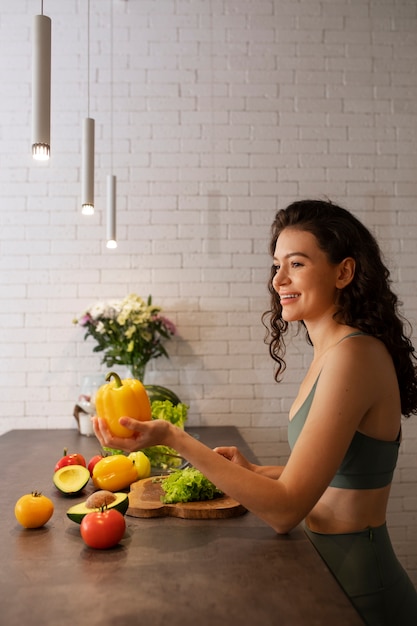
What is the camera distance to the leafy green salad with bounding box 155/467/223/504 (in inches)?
67.7

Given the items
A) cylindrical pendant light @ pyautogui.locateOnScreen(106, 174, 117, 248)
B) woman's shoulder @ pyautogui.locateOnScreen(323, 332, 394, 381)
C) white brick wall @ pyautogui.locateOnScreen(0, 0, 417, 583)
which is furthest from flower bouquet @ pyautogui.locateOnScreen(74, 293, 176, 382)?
woman's shoulder @ pyautogui.locateOnScreen(323, 332, 394, 381)

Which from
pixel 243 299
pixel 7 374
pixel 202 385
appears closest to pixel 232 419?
pixel 202 385

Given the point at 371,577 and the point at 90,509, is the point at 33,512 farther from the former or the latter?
the point at 371,577

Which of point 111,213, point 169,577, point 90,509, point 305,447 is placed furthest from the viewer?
point 111,213

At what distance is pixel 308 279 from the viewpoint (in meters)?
1.67

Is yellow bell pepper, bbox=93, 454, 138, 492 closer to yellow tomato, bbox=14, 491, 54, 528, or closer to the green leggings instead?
yellow tomato, bbox=14, 491, 54, 528

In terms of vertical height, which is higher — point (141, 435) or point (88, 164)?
point (88, 164)

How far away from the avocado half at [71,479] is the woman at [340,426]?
50 centimetres

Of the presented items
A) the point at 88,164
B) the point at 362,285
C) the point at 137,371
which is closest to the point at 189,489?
the point at 362,285

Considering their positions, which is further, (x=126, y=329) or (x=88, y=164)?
(x=126, y=329)

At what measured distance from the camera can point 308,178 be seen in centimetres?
382

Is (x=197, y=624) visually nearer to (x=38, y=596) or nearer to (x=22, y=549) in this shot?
(x=38, y=596)

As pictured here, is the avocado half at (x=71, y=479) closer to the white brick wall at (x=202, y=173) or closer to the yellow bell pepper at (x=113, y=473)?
the yellow bell pepper at (x=113, y=473)

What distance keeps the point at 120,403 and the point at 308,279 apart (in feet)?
2.06
